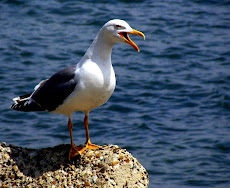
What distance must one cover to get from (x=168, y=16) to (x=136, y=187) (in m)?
9.96

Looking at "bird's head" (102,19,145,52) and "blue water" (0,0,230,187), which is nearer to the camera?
"bird's head" (102,19,145,52)

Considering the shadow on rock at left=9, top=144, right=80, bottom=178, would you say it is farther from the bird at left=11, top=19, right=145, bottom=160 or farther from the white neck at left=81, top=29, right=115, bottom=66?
the white neck at left=81, top=29, right=115, bottom=66

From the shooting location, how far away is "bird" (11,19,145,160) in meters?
5.69

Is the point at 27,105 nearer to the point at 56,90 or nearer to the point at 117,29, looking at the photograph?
the point at 56,90

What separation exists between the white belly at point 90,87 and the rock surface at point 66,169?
2.23ft

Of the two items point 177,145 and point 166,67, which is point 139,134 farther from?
point 166,67

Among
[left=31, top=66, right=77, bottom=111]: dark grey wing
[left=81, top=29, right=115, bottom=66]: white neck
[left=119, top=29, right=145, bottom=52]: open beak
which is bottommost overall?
[left=31, top=66, right=77, bottom=111]: dark grey wing

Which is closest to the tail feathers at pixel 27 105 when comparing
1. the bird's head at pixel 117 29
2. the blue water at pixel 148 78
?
the bird's head at pixel 117 29

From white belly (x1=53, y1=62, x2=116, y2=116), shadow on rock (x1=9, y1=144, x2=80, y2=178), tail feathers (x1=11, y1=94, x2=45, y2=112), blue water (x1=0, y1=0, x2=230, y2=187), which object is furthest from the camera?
blue water (x1=0, y1=0, x2=230, y2=187)

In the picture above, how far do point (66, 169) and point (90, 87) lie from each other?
3.54 feet

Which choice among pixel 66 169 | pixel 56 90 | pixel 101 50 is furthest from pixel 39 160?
pixel 101 50

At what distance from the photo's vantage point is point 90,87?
18.6 feet

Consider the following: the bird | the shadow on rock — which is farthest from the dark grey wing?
the shadow on rock

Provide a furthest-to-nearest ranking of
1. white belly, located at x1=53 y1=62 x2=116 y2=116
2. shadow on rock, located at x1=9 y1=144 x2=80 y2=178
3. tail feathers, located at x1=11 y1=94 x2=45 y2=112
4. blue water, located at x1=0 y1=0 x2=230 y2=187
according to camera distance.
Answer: blue water, located at x1=0 y1=0 x2=230 y2=187 < tail feathers, located at x1=11 y1=94 x2=45 y2=112 < shadow on rock, located at x1=9 y1=144 x2=80 y2=178 < white belly, located at x1=53 y1=62 x2=116 y2=116
